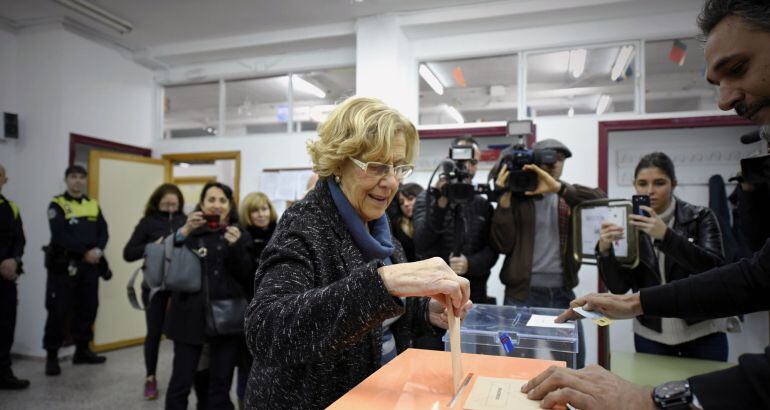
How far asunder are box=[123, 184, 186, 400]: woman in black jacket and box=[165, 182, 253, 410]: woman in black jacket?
2.43ft

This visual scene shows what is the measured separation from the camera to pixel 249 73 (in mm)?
5527

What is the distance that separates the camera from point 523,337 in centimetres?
126

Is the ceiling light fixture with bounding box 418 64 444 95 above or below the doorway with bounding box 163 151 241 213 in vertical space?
above

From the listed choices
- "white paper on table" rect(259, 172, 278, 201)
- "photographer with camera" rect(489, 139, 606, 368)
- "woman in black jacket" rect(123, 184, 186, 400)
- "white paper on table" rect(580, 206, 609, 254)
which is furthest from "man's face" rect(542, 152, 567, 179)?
"white paper on table" rect(259, 172, 278, 201)

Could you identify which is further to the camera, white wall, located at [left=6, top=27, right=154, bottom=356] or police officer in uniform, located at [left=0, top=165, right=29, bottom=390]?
white wall, located at [left=6, top=27, right=154, bottom=356]

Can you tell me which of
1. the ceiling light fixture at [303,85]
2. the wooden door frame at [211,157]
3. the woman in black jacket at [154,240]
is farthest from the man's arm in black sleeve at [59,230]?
the ceiling light fixture at [303,85]

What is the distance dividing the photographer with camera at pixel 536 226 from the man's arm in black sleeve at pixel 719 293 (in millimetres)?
1238

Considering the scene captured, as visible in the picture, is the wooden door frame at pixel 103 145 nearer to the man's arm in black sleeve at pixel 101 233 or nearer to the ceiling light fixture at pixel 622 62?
the man's arm in black sleeve at pixel 101 233

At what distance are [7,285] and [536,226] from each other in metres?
4.00

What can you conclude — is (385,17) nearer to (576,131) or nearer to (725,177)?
(576,131)

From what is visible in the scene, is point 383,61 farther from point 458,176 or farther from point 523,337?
point 523,337

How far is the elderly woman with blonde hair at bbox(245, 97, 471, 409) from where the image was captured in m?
0.82

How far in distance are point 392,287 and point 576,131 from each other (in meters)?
3.89

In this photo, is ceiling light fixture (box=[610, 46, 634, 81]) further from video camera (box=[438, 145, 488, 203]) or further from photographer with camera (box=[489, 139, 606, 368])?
video camera (box=[438, 145, 488, 203])
